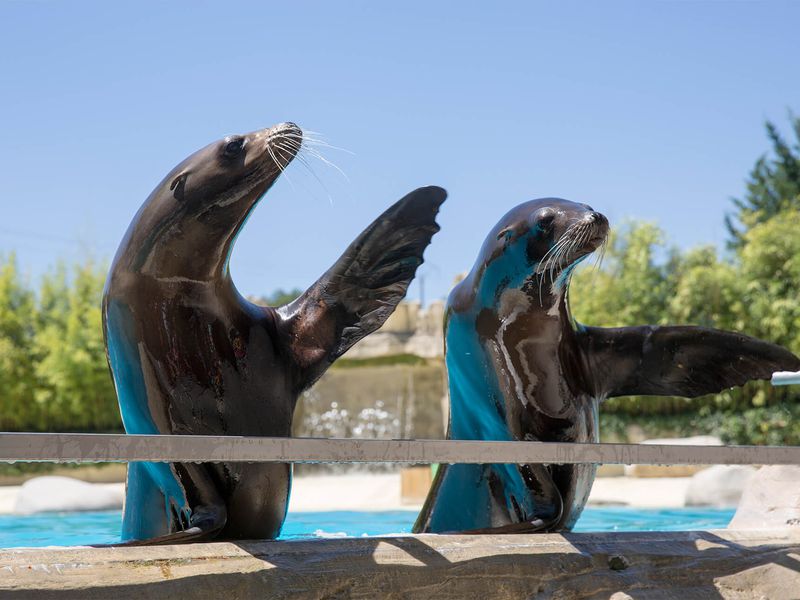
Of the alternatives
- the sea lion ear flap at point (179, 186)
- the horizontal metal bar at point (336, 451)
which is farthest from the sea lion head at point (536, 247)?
the sea lion ear flap at point (179, 186)

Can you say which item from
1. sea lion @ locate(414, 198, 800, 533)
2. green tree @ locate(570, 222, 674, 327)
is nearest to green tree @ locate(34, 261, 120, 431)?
green tree @ locate(570, 222, 674, 327)

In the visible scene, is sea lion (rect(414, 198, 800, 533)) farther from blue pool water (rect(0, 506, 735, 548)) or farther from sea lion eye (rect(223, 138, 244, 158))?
blue pool water (rect(0, 506, 735, 548))

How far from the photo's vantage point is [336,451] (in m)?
1.91

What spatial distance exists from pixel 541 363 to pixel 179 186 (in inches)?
51.9

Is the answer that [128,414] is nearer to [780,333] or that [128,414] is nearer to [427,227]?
[427,227]

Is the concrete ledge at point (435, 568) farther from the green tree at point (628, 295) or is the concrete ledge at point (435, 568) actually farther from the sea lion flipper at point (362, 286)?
the green tree at point (628, 295)

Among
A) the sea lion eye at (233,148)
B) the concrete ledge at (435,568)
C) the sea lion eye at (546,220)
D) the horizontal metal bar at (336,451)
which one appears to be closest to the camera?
the horizontal metal bar at (336,451)

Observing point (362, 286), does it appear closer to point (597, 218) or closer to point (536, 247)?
point (536, 247)

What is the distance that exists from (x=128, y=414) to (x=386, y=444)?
92cm

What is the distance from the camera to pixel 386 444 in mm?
1969

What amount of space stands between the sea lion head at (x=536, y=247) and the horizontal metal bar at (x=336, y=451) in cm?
79

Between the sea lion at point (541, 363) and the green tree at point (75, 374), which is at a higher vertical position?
the sea lion at point (541, 363)

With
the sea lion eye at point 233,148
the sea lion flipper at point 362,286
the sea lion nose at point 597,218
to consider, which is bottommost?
the sea lion flipper at point 362,286

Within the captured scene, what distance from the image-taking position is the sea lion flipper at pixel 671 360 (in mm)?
3146
